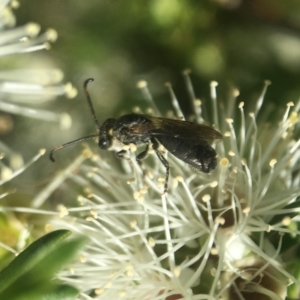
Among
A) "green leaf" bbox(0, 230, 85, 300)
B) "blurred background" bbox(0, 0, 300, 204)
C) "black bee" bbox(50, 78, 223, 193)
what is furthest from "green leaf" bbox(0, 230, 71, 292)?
"blurred background" bbox(0, 0, 300, 204)

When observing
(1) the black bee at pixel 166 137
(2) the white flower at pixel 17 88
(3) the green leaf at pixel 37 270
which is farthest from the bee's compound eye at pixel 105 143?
(3) the green leaf at pixel 37 270

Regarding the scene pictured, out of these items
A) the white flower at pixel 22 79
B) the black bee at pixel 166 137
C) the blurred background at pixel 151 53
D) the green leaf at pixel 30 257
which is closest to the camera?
the green leaf at pixel 30 257

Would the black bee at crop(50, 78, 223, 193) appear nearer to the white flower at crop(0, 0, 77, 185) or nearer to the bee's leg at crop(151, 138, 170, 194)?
the bee's leg at crop(151, 138, 170, 194)

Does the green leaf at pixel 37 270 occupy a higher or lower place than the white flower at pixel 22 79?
lower

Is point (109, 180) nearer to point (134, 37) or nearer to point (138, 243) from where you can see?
point (138, 243)

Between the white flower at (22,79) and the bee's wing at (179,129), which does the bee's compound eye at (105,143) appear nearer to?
the bee's wing at (179,129)

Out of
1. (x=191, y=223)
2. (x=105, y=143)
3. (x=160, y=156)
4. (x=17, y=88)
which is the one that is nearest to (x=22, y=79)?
(x=17, y=88)

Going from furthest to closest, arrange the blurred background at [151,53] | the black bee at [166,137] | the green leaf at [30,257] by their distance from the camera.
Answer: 1. the blurred background at [151,53]
2. the black bee at [166,137]
3. the green leaf at [30,257]
